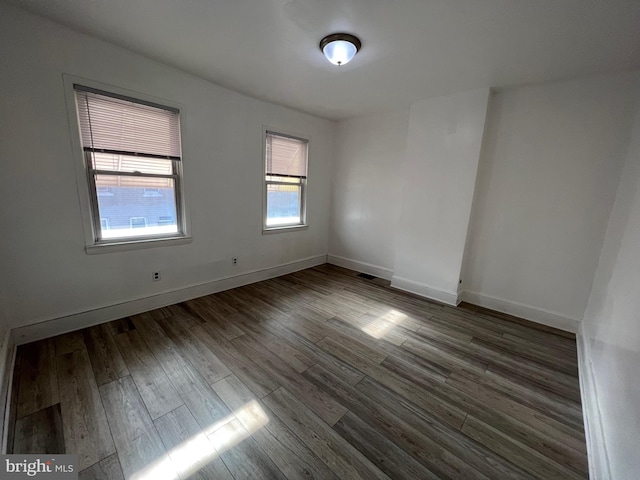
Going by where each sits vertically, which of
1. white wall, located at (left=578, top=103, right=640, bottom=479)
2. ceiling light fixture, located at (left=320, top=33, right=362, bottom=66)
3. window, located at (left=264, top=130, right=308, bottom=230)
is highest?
ceiling light fixture, located at (left=320, top=33, right=362, bottom=66)

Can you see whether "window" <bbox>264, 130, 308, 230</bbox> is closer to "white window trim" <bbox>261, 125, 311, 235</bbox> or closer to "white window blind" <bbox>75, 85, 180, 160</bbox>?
"white window trim" <bbox>261, 125, 311, 235</bbox>

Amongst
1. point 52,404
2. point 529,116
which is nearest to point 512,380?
point 529,116

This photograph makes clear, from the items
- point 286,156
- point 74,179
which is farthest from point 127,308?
point 286,156

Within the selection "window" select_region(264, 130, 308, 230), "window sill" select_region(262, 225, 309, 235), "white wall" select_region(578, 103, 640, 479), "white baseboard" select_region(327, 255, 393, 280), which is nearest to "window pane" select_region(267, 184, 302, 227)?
"window" select_region(264, 130, 308, 230)

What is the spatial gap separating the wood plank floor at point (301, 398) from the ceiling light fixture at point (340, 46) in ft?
8.31

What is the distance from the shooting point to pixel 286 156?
155 inches

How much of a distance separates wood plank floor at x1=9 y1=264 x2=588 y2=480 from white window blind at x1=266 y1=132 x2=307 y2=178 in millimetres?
2210

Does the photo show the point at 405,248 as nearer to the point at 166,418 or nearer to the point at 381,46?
the point at 381,46

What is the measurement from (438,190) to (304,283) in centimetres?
232

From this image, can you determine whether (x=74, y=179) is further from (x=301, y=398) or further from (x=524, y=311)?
(x=524, y=311)

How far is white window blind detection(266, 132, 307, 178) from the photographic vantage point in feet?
12.2

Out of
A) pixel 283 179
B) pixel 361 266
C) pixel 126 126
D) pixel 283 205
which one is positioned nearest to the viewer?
pixel 126 126

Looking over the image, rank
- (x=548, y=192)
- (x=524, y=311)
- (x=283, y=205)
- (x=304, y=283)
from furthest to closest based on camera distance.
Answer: (x=283, y=205) < (x=304, y=283) < (x=524, y=311) < (x=548, y=192)

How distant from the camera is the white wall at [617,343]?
1193 mm
